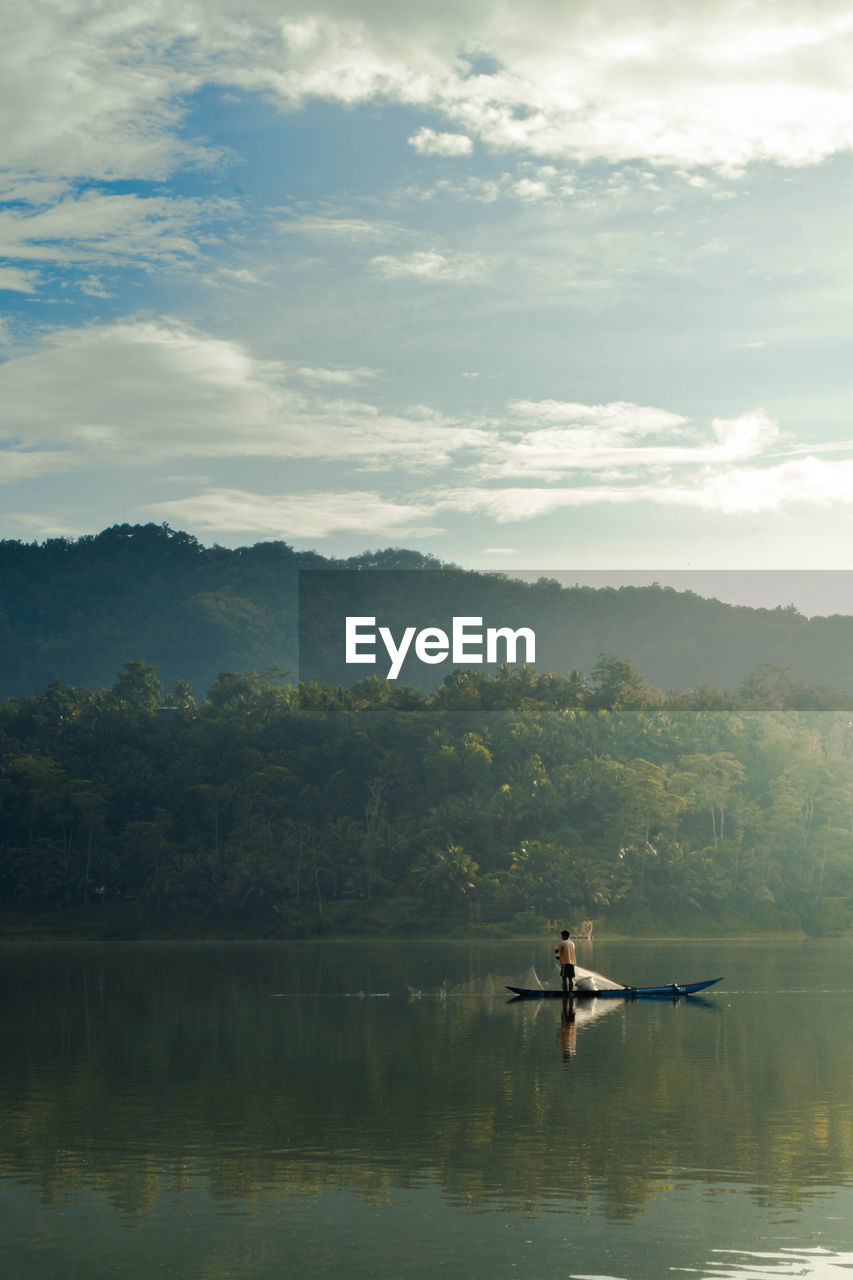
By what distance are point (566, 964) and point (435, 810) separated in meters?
67.9

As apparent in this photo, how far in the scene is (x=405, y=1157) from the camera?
18.5 m

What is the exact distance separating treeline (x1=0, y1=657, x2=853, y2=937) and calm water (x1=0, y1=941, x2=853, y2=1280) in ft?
202

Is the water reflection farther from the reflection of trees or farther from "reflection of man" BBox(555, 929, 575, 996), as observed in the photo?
"reflection of man" BBox(555, 929, 575, 996)

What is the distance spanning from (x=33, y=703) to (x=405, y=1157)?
114063mm

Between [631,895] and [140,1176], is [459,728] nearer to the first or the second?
[631,895]

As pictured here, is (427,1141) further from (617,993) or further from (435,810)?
(435,810)

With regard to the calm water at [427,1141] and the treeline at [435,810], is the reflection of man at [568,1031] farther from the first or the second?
the treeline at [435,810]

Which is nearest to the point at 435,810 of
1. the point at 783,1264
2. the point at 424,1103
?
the point at 424,1103

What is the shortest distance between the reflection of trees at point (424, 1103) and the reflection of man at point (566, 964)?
1.05 meters

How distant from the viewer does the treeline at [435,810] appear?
333 ft

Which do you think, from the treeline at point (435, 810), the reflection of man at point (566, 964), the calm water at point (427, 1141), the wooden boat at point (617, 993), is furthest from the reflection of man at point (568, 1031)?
the treeline at point (435, 810)

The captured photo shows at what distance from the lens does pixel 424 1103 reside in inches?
895

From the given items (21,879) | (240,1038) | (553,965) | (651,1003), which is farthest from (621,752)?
(240,1038)

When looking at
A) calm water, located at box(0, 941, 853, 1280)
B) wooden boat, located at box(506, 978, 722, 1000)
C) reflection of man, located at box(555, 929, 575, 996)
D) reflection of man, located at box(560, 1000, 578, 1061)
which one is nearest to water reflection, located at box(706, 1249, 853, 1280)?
calm water, located at box(0, 941, 853, 1280)
